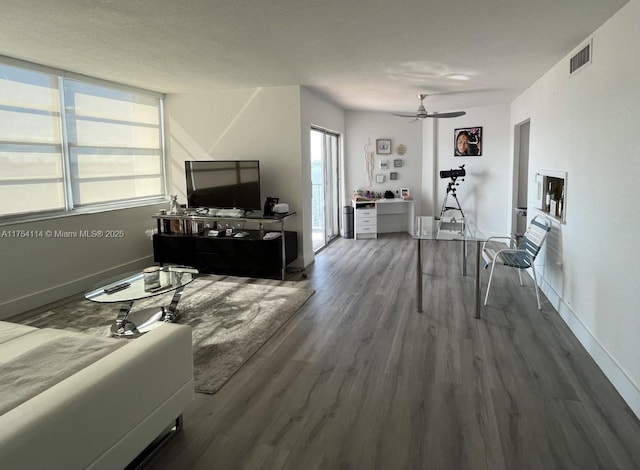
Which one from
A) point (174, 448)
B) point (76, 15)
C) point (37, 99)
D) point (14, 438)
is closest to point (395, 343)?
point (174, 448)

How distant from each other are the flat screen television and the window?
0.81 metres

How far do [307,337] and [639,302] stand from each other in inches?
91.6

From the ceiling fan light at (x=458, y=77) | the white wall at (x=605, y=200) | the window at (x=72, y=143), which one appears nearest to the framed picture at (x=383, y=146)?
the ceiling fan light at (x=458, y=77)

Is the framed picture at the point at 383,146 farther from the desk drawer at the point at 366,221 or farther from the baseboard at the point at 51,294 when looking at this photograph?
the baseboard at the point at 51,294

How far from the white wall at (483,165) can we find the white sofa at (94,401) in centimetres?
665

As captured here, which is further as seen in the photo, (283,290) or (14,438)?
(283,290)

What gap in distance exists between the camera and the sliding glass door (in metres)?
7.30

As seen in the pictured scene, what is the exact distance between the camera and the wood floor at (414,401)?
212 centimetres

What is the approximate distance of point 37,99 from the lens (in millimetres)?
4473

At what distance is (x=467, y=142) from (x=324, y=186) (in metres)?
2.80

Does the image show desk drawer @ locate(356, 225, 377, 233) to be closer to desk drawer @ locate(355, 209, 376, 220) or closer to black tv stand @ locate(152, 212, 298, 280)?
desk drawer @ locate(355, 209, 376, 220)

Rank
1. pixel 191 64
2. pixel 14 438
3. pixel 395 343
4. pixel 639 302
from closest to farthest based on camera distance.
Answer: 1. pixel 14 438
2. pixel 639 302
3. pixel 395 343
4. pixel 191 64

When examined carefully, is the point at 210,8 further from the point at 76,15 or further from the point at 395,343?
the point at 395,343

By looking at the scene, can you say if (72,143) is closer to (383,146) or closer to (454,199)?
(383,146)
